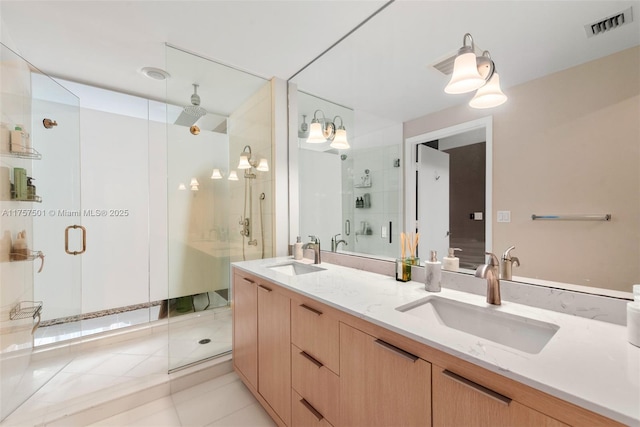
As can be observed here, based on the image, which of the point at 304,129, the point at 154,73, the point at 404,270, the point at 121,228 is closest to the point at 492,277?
the point at 404,270

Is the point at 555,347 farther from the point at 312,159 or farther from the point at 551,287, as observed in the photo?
the point at 312,159

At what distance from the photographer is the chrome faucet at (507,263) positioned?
1093mm

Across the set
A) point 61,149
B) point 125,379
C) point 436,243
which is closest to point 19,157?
point 61,149

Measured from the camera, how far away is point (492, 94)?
1.13 meters

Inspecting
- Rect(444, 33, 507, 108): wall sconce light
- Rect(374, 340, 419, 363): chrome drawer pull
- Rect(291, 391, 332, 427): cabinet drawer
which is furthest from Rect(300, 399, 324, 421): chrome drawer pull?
Rect(444, 33, 507, 108): wall sconce light

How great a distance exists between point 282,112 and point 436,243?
5.74 feet

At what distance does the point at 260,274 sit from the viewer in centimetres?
163

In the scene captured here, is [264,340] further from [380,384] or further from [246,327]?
[380,384]

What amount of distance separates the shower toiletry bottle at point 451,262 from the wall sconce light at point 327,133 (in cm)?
113

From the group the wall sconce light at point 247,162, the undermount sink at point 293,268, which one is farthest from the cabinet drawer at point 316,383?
the wall sconce light at point 247,162

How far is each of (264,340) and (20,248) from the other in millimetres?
1945

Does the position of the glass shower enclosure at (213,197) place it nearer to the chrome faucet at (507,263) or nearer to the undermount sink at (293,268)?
the undermount sink at (293,268)

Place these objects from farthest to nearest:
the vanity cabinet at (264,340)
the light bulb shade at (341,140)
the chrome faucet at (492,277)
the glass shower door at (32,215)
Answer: the light bulb shade at (341,140) → the glass shower door at (32,215) → the vanity cabinet at (264,340) → the chrome faucet at (492,277)

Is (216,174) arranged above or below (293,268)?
above
